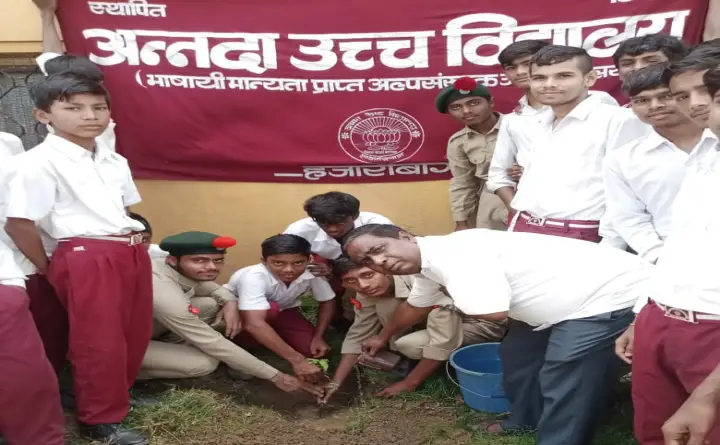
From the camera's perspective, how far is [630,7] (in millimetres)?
4008

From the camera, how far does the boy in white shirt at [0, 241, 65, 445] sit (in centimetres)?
264

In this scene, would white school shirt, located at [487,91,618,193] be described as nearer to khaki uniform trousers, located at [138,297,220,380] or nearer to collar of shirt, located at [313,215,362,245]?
collar of shirt, located at [313,215,362,245]

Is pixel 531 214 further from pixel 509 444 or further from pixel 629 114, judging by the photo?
pixel 509 444

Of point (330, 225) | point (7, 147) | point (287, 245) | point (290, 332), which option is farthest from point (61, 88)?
point (290, 332)

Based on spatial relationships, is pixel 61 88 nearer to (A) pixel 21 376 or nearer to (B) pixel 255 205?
(A) pixel 21 376

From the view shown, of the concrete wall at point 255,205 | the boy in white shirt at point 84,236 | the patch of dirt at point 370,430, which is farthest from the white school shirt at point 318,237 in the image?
the boy in white shirt at point 84,236

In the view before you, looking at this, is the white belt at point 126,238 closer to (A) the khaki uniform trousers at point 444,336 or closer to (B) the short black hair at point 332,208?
(B) the short black hair at point 332,208

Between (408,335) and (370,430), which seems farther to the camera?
(408,335)

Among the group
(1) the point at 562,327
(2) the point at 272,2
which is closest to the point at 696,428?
(1) the point at 562,327

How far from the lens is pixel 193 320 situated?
11.9 feet

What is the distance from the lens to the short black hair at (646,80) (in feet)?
8.98

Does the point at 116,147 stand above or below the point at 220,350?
above

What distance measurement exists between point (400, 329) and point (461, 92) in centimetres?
138

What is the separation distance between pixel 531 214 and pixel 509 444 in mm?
1027
